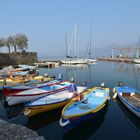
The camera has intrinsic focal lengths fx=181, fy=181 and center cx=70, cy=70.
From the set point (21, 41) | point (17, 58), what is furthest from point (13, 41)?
point (17, 58)

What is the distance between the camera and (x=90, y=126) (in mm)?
11812

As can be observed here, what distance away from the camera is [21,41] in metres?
68.8

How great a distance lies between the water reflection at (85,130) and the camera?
10.5 meters

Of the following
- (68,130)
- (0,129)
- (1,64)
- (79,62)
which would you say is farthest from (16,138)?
(79,62)

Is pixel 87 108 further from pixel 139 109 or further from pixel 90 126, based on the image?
pixel 139 109

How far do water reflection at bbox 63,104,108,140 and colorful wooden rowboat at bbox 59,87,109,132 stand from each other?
0.37m

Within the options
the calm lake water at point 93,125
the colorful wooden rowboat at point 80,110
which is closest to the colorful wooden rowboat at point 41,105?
the calm lake water at point 93,125

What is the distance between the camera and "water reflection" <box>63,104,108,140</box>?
1045 centimetres

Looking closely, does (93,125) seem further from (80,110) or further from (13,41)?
(13,41)

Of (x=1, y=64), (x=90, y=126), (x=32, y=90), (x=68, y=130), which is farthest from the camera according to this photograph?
(x=1, y=64)

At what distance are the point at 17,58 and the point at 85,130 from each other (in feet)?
181

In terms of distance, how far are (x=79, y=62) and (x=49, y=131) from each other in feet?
185

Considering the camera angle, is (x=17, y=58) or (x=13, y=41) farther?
(x=13, y=41)

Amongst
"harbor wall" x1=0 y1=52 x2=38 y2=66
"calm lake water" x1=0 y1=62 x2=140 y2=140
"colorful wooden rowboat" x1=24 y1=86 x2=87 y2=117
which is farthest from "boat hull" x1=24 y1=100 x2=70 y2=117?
"harbor wall" x1=0 y1=52 x2=38 y2=66
